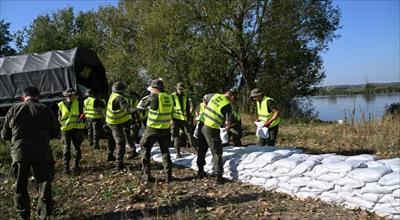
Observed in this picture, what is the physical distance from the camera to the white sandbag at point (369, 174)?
558 cm

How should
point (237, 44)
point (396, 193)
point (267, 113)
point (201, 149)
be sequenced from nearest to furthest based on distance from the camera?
point (396, 193), point (201, 149), point (267, 113), point (237, 44)

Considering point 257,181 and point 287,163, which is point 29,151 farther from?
point 287,163

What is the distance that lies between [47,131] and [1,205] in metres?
1.71

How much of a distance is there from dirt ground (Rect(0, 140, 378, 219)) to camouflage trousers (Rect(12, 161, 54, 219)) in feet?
1.33

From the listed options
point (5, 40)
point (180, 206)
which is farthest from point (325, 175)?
point (5, 40)

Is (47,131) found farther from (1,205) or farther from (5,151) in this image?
(5,151)

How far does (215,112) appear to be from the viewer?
24.2ft

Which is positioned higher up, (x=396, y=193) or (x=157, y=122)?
(x=157, y=122)

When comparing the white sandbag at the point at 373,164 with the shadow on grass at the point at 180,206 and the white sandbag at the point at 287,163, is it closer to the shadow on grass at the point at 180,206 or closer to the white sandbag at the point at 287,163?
the white sandbag at the point at 287,163

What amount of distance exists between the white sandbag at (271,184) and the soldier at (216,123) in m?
0.82

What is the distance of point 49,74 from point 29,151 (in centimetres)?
953

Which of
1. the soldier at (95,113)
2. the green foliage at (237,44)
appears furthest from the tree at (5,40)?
the soldier at (95,113)

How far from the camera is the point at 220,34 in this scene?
65.6 feet

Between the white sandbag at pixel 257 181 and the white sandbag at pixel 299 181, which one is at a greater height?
the white sandbag at pixel 299 181
